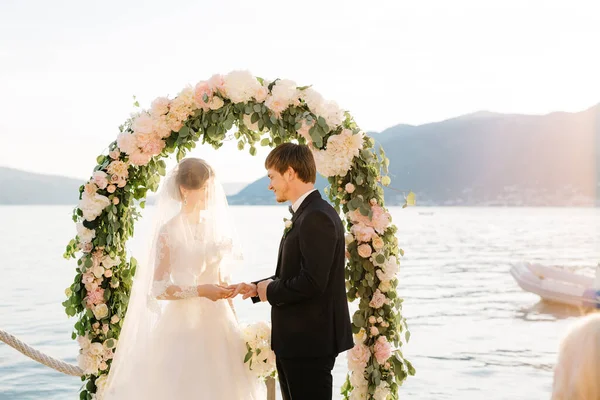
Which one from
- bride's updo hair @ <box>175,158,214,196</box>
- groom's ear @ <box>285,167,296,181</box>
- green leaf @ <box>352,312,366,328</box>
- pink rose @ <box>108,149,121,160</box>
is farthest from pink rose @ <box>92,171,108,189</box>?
green leaf @ <box>352,312,366,328</box>

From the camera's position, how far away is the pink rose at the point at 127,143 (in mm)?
4883

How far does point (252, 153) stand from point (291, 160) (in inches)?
56.8

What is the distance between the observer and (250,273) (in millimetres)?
28328

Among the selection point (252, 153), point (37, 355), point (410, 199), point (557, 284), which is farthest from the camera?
point (557, 284)

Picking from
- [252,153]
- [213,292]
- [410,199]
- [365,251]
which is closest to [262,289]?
[213,292]

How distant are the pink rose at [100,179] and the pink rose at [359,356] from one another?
A: 6.98ft

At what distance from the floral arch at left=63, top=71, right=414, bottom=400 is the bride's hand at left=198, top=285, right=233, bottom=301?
89 cm

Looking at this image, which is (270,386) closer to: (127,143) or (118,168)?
(118,168)

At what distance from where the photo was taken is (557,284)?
63.8ft

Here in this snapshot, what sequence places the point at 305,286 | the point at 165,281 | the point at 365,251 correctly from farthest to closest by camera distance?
the point at 365,251 → the point at 165,281 → the point at 305,286

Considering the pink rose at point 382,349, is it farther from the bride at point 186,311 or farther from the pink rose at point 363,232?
the bride at point 186,311

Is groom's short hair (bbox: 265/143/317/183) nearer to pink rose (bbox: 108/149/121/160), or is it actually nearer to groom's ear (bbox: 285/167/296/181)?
groom's ear (bbox: 285/167/296/181)

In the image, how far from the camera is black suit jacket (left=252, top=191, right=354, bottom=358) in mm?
3621

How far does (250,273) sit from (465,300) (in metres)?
9.70
